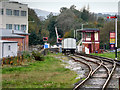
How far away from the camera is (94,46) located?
4988cm

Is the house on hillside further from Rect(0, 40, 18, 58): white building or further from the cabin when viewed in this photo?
Rect(0, 40, 18, 58): white building

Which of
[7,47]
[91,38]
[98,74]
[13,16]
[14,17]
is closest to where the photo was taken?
[98,74]

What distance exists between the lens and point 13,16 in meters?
54.3

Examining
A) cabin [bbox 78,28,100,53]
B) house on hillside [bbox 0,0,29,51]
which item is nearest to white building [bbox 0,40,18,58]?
house on hillside [bbox 0,0,29,51]

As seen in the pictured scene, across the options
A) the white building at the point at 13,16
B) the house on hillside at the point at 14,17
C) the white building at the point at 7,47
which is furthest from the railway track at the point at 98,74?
the white building at the point at 13,16

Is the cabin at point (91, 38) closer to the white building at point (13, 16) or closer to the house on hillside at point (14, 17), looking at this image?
the house on hillside at point (14, 17)

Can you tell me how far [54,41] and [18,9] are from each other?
Answer: 124 ft

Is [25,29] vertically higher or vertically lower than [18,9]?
lower

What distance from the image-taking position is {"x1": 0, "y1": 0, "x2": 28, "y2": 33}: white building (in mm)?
51838

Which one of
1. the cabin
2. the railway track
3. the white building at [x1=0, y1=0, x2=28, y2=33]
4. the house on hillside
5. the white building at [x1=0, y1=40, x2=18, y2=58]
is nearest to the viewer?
the railway track

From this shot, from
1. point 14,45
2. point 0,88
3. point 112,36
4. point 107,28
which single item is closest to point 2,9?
point 14,45

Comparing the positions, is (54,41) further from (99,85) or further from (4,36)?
(99,85)

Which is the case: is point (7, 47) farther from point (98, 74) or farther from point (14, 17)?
point (14, 17)

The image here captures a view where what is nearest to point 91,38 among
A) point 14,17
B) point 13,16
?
point 14,17
